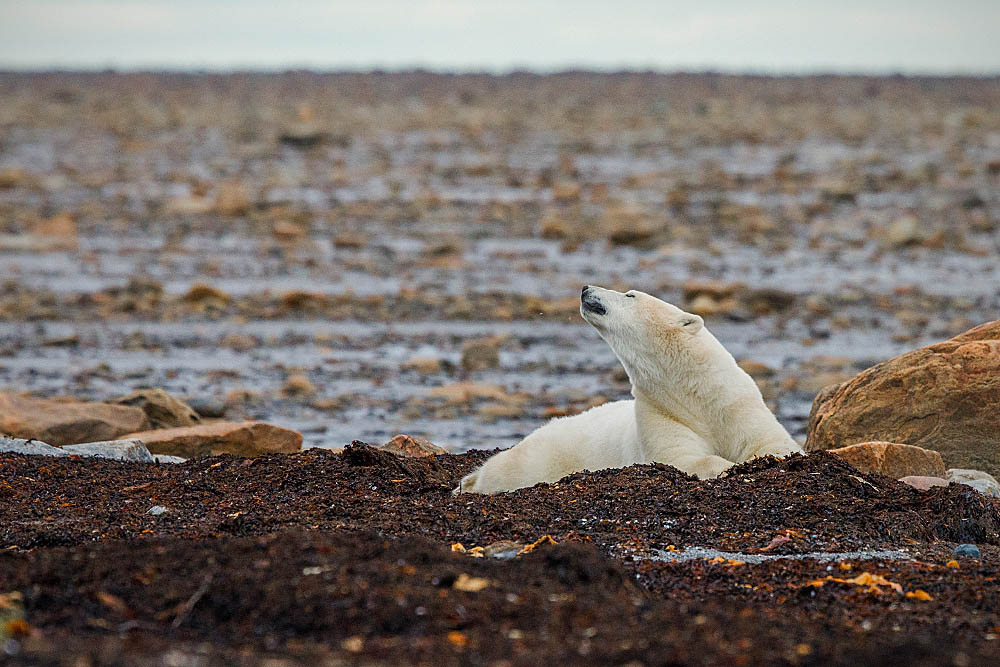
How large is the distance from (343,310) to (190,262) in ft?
14.2

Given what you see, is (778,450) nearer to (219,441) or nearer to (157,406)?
(219,441)

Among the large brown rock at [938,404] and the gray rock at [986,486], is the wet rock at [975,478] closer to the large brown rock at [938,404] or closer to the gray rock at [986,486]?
the gray rock at [986,486]

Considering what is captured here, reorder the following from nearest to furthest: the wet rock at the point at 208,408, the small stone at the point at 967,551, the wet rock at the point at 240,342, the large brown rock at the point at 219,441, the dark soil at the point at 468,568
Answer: the dark soil at the point at 468,568 < the small stone at the point at 967,551 < the large brown rock at the point at 219,441 < the wet rock at the point at 208,408 < the wet rock at the point at 240,342

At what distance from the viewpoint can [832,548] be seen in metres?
5.36

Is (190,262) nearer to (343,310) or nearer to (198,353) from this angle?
(343,310)

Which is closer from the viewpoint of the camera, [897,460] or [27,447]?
[897,460]

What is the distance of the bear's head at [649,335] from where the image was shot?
731 cm

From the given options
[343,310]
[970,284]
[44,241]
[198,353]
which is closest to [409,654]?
[198,353]

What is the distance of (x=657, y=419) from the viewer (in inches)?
281

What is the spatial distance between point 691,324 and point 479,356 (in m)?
4.85

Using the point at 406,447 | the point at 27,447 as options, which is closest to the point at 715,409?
the point at 406,447

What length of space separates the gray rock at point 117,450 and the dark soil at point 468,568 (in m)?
0.71

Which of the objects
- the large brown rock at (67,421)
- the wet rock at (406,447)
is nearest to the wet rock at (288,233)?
the large brown rock at (67,421)

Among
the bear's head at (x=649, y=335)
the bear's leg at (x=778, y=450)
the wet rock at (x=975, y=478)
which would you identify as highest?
the bear's head at (x=649, y=335)
